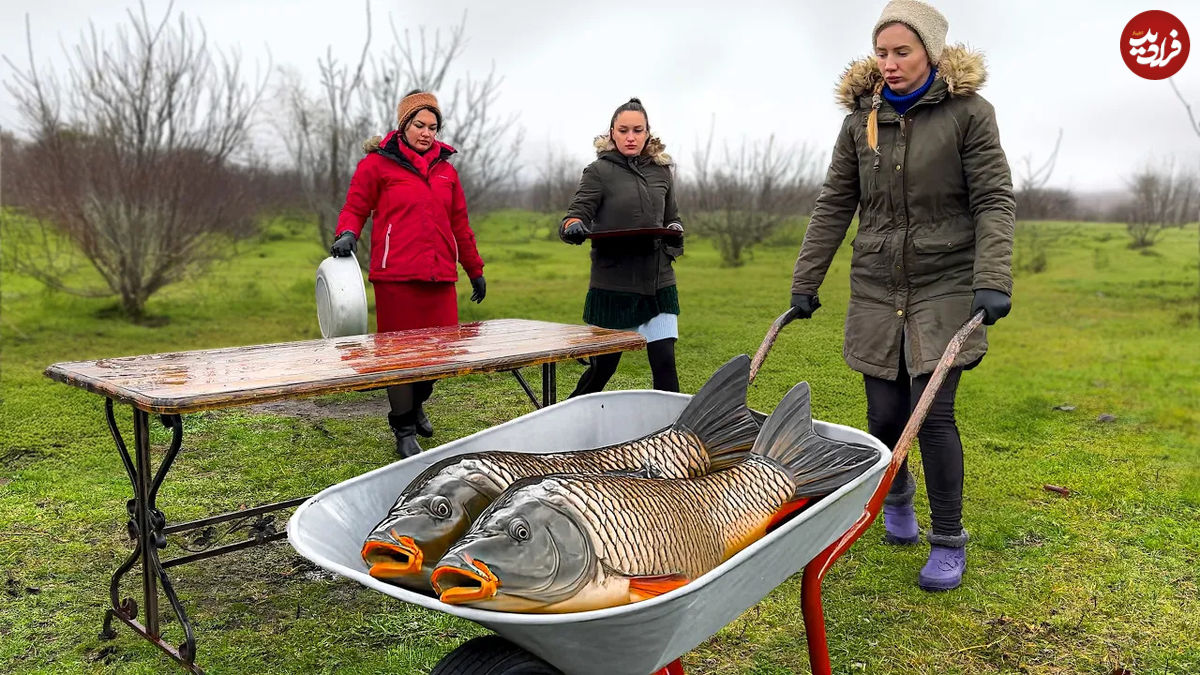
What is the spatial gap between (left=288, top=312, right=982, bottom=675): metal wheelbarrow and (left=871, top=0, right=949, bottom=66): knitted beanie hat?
3.45 feet

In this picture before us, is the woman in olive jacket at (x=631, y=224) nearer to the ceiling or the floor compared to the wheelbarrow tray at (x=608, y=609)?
nearer to the ceiling

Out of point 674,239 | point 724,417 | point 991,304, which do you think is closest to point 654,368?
point 674,239

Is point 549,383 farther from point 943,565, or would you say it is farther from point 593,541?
point 593,541

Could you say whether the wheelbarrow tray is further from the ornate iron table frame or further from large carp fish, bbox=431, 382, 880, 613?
the ornate iron table frame

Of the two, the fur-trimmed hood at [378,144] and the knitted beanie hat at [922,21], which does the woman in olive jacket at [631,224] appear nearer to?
the fur-trimmed hood at [378,144]

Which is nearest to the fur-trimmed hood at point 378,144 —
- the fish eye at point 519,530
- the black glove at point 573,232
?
the black glove at point 573,232

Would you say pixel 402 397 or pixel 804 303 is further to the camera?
pixel 402 397

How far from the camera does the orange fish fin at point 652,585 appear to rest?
4.59 ft

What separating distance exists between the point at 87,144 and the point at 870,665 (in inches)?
357

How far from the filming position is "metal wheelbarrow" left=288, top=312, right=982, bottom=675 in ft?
4.31

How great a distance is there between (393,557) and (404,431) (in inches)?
125

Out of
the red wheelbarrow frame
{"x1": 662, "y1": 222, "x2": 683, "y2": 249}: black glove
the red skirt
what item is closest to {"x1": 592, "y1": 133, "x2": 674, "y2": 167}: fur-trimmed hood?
{"x1": 662, "y1": 222, "x2": 683, "y2": 249}: black glove

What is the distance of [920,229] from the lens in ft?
9.52

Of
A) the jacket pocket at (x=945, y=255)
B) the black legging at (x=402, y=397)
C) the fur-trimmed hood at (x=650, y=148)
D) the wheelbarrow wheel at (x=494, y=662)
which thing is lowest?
the black legging at (x=402, y=397)
